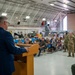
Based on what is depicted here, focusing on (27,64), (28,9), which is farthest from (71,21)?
(27,64)

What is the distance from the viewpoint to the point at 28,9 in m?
17.3

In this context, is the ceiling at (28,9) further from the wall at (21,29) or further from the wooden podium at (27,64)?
the wooden podium at (27,64)

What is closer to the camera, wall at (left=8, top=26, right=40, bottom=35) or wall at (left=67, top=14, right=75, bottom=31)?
wall at (left=8, top=26, right=40, bottom=35)

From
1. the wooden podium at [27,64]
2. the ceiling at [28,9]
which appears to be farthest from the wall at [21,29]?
the wooden podium at [27,64]

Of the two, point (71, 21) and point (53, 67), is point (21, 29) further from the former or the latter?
point (53, 67)

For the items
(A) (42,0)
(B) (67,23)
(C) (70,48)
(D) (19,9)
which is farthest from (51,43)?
(B) (67,23)

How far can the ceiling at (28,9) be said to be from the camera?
1446cm

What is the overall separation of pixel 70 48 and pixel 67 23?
600 inches

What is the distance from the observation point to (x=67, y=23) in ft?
78.2

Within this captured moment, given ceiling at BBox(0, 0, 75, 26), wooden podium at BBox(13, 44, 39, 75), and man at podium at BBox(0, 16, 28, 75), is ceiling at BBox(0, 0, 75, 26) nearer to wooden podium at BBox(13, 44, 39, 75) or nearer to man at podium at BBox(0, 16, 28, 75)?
wooden podium at BBox(13, 44, 39, 75)

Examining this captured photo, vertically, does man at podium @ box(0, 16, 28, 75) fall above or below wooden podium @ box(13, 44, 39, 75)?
above

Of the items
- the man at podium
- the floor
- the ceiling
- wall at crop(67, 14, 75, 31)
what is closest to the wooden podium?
the man at podium

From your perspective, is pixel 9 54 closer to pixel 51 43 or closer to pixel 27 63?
pixel 27 63

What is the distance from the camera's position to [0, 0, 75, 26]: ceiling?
14.5m
